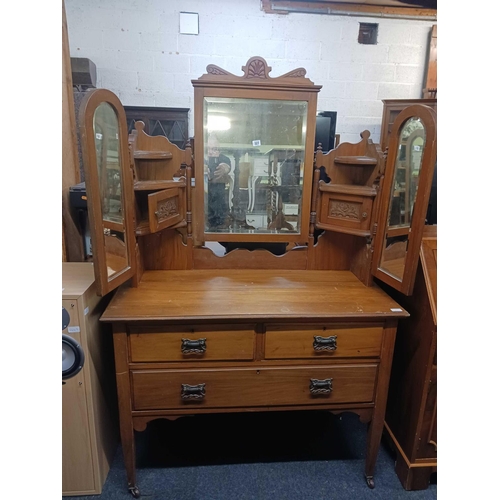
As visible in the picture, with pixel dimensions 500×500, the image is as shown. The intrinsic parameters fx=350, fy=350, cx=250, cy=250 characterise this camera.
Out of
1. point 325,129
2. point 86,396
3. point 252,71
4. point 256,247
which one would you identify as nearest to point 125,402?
point 86,396

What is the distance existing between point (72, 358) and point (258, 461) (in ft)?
2.99

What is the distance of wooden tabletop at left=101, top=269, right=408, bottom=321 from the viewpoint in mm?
1218

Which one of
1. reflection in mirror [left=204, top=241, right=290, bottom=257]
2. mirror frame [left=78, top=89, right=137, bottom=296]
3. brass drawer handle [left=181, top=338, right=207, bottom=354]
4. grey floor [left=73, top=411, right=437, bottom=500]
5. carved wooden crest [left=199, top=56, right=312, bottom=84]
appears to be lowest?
grey floor [left=73, top=411, right=437, bottom=500]

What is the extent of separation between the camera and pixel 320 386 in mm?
1313

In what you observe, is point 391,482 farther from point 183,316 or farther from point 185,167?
point 185,167

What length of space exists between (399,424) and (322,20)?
2.50 m

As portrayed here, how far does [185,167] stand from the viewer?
1521 mm

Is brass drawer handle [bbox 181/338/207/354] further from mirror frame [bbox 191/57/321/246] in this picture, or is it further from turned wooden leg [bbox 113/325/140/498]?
mirror frame [bbox 191/57/321/246]

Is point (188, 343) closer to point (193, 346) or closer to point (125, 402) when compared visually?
point (193, 346)

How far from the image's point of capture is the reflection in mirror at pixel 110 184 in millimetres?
1118

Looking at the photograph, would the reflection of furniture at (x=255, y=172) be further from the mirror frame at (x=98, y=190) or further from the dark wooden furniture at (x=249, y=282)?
the mirror frame at (x=98, y=190)

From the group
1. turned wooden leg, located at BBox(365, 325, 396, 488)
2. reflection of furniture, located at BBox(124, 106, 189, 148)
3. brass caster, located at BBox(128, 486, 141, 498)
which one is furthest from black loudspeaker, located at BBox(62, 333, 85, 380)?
reflection of furniture, located at BBox(124, 106, 189, 148)

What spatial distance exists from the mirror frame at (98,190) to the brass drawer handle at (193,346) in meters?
0.32

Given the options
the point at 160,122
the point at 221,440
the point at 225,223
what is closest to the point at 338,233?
the point at 225,223
